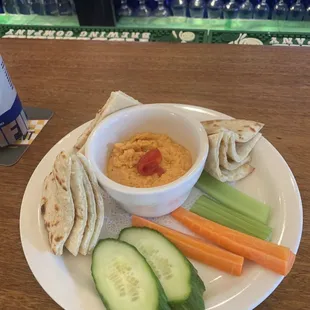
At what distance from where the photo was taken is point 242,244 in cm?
95

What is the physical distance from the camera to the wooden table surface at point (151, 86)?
1.21 meters

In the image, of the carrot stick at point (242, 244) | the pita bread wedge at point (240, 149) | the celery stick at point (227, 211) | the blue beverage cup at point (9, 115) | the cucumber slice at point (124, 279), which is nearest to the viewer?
the cucumber slice at point (124, 279)

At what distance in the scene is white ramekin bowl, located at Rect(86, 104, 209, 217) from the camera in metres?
0.99

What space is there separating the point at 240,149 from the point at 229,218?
0.75 feet

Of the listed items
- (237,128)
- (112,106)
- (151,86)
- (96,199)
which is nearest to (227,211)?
(237,128)

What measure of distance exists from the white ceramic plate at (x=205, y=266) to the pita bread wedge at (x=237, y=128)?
0.06 meters

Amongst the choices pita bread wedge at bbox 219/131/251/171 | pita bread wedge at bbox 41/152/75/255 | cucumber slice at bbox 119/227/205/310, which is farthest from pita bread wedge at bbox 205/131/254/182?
pita bread wedge at bbox 41/152/75/255

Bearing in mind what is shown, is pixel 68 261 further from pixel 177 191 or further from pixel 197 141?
pixel 197 141

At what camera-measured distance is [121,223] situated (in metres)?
1.07

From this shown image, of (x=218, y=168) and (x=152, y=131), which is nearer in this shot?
(x=218, y=168)

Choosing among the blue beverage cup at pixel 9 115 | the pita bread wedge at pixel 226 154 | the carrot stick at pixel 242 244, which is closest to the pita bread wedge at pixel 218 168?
the pita bread wedge at pixel 226 154

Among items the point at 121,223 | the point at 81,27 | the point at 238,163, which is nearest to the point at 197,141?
the point at 238,163

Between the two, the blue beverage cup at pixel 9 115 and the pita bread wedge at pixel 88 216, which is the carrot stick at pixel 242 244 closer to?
the pita bread wedge at pixel 88 216

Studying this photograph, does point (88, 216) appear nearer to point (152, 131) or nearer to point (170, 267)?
point (170, 267)
